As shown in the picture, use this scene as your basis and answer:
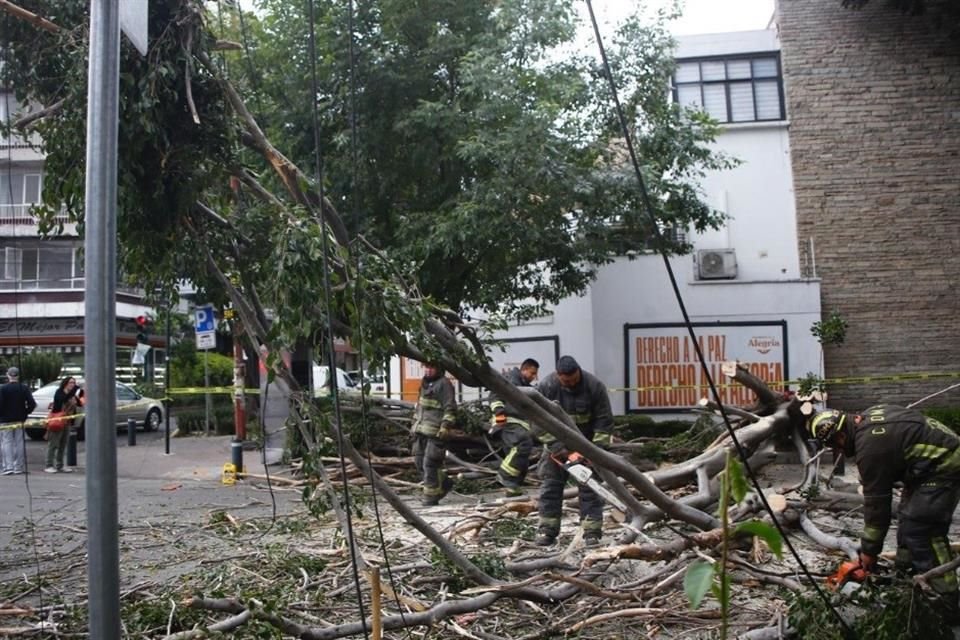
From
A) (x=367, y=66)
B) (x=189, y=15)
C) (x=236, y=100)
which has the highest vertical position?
(x=367, y=66)

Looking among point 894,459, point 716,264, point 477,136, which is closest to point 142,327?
point 477,136

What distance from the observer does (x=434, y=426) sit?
9.53m

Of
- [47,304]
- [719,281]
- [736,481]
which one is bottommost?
[736,481]

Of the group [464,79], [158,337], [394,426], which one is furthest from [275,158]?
[158,337]

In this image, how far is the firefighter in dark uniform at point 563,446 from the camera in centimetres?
715

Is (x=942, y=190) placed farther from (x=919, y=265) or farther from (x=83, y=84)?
(x=83, y=84)

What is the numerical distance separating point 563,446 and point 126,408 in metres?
15.5

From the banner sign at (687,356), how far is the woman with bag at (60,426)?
9.25 meters

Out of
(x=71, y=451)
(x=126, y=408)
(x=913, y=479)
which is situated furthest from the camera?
(x=126, y=408)

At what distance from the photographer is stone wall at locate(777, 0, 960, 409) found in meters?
15.2

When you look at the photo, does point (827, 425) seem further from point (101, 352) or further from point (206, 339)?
point (206, 339)

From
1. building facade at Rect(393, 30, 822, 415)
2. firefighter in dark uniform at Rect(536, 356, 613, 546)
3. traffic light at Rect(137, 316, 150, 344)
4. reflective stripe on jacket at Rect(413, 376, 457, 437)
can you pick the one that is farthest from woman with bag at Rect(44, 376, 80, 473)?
firefighter in dark uniform at Rect(536, 356, 613, 546)

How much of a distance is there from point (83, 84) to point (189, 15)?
70cm

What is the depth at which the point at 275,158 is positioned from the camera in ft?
16.8
